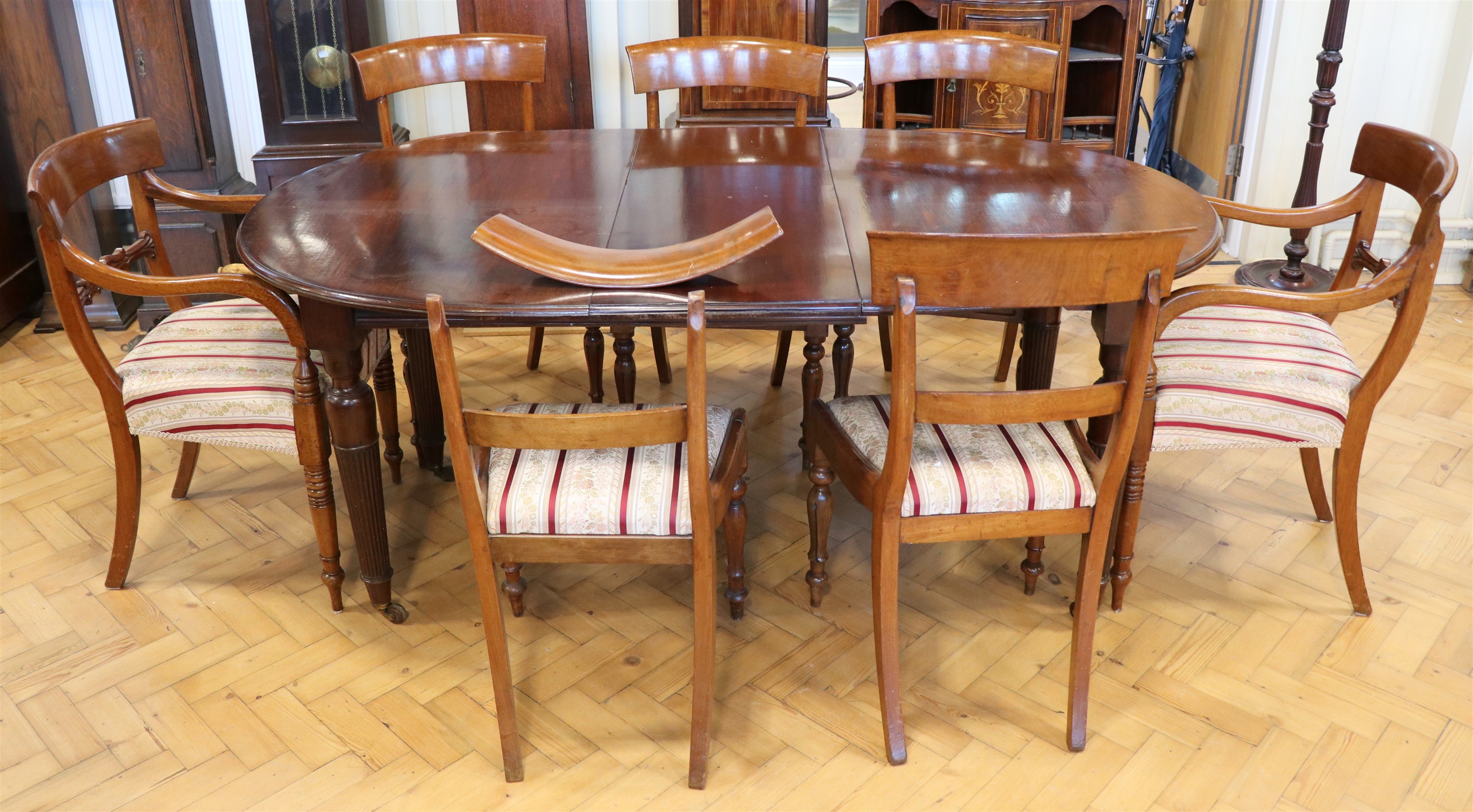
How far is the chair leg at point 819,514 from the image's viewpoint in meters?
2.14

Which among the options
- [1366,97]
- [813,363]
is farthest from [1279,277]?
[813,363]

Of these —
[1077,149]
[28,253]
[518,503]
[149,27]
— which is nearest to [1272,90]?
[1077,149]

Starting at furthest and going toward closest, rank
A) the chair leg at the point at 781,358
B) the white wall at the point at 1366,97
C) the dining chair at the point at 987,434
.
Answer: the white wall at the point at 1366,97 → the chair leg at the point at 781,358 → the dining chair at the point at 987,434

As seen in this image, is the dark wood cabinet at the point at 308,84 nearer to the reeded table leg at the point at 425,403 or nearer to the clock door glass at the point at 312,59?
the clock door glass at the point at 312,59

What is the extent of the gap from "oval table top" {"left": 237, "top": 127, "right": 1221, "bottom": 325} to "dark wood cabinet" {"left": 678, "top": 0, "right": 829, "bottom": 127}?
2.64ft

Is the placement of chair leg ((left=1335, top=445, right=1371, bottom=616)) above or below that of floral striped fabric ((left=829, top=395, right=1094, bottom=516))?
below

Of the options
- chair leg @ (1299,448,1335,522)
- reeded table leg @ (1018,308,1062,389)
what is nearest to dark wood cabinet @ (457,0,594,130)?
reeded table leg @ (1018,308,1062,389)

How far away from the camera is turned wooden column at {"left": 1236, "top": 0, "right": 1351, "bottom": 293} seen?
3586 millimetres

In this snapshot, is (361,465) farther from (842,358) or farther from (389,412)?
(842,358)

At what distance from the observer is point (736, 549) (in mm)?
2209

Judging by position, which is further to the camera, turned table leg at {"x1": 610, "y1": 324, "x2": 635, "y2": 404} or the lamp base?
the lamp base

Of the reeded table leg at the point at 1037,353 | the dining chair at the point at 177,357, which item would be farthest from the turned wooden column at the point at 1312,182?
the dining chair at the point at 177,357

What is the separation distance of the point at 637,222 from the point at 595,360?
36.5 inches

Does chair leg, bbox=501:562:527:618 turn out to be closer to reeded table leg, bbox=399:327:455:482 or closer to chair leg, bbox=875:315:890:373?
reeded table leg, bbox=399:327:455:482
